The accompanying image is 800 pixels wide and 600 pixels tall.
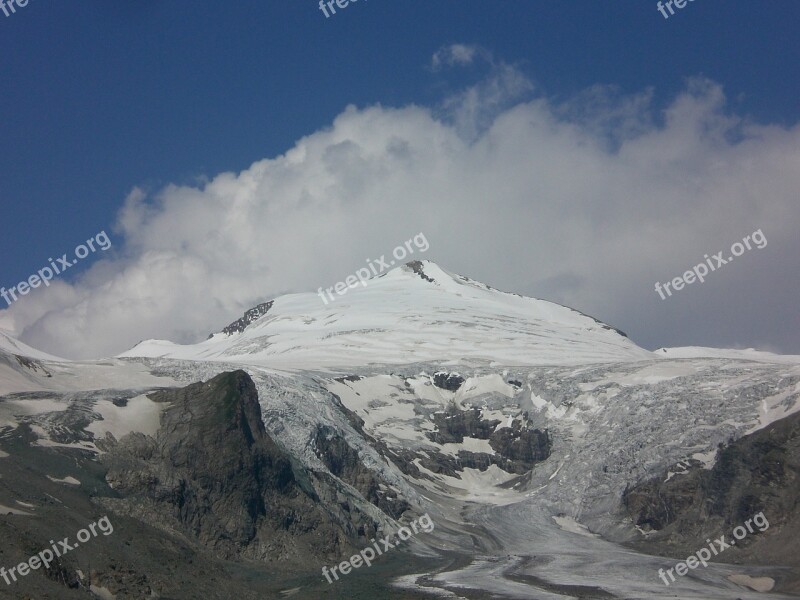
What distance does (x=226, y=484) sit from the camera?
388 feet

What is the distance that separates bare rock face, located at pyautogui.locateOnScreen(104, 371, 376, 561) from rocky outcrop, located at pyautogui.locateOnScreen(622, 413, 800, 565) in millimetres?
48514

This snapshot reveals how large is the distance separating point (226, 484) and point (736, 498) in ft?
245

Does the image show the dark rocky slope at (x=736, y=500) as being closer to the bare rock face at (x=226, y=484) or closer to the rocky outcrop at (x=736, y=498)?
the rocky outcrop at (x=736, y=498)

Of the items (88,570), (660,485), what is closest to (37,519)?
(88,570)

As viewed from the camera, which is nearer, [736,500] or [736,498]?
[736,500]

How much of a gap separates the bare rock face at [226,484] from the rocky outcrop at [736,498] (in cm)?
4851

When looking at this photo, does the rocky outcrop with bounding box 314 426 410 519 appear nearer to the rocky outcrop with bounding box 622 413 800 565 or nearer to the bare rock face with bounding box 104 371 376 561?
the bare rock face with bounding box 104 371 376 561

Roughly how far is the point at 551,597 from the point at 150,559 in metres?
42.6

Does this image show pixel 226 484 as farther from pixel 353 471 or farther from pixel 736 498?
pixel 736 498

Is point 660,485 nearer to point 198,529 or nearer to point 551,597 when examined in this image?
point 551,597

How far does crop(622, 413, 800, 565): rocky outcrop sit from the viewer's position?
414 feet

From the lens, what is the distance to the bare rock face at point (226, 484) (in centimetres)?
10944

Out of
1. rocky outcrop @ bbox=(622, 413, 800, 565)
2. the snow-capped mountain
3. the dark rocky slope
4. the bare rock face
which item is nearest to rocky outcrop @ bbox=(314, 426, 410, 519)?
the snow-capped mountain

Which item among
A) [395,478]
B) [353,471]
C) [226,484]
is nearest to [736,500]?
[395,478]
